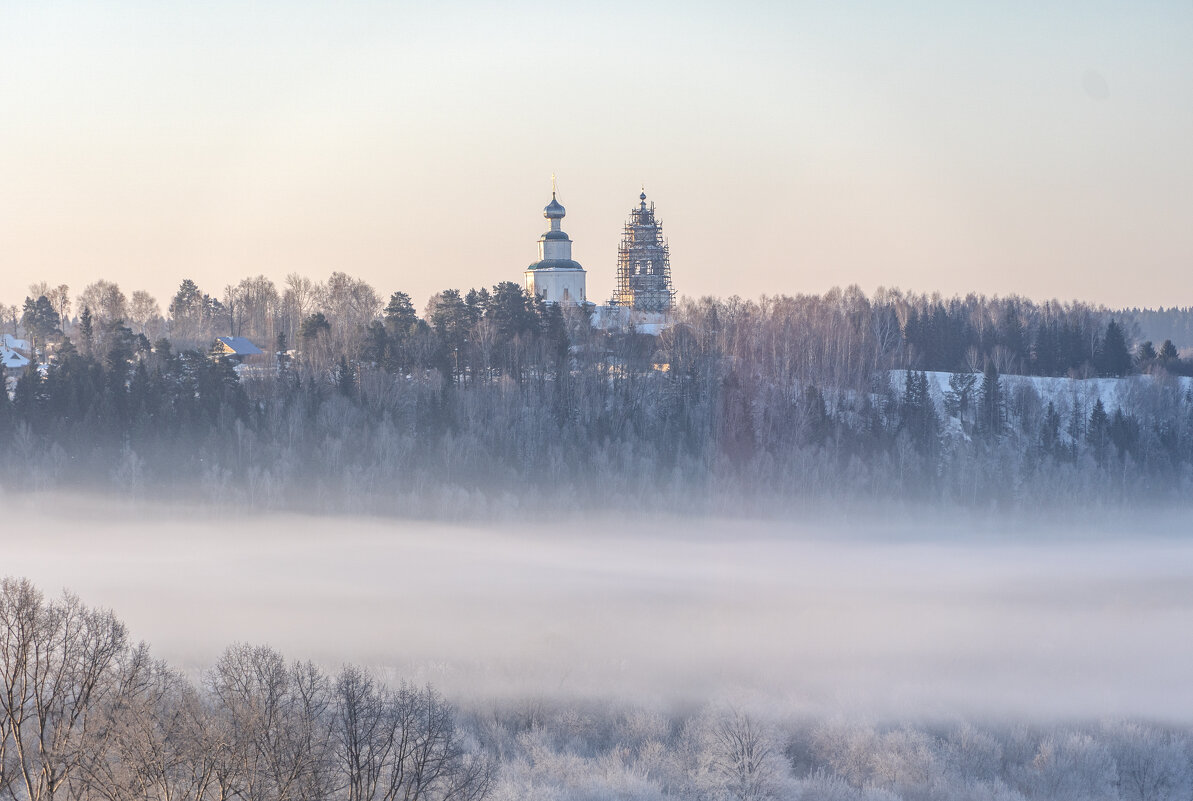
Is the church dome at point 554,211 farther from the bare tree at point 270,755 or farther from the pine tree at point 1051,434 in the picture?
the bare tree at point 270,755

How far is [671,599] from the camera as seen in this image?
62438 mm

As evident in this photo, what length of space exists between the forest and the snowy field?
2.30 meters

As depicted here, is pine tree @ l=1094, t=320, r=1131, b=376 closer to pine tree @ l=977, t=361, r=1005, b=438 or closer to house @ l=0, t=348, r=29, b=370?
pine tree @ l=977, t=361, r=1005, b=438

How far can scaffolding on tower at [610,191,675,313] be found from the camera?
299ft

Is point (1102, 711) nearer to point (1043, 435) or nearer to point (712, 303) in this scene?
point (1043, 435)

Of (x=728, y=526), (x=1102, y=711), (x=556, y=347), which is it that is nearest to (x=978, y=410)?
(x=728, y=526)

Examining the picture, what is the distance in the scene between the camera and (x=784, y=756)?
30.9 metres

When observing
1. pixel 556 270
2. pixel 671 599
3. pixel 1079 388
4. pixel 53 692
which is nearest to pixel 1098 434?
pixel 1079 388

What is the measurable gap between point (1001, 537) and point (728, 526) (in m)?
15.1

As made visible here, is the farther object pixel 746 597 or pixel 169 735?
pixel 746 597

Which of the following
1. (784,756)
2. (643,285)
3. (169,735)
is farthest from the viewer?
(643,285)

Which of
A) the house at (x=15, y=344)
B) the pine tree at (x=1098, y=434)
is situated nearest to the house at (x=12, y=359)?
the house at (x=15, y=344)

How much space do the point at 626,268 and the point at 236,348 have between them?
3045cm

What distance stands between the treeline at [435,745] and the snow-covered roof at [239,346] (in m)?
37.7
